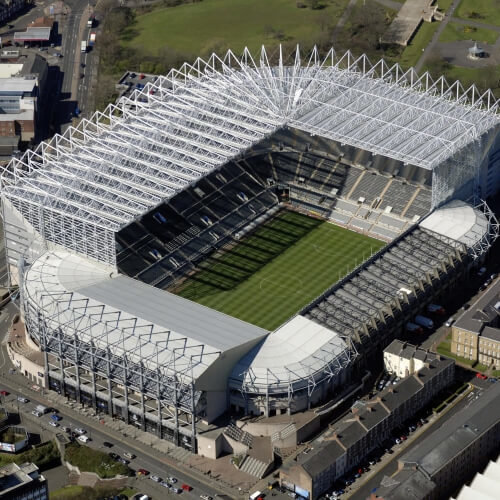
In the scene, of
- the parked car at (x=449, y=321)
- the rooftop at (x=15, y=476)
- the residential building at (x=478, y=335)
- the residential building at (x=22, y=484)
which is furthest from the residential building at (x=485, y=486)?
the rooftop at (x=15, y=476)

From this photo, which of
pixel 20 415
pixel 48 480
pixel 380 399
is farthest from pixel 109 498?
pixel 380 399

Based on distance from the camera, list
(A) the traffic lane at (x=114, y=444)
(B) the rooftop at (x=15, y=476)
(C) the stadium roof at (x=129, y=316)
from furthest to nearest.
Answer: (C) the stadium roof at (x=129, y=316) → (A) the traffic lane at (x=114, y=444) → (B) the rooftop at (x=15, y=476)

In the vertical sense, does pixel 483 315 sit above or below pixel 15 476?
above

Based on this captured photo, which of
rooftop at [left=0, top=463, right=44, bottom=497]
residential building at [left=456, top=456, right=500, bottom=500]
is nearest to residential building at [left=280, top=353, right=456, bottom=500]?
residential building at [left=456, top=456, right=500, bottom=500]

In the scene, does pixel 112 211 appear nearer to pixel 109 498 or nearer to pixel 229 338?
pixel 229 338

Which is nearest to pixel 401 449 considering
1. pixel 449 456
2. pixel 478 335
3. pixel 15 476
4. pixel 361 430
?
pixel 361 430

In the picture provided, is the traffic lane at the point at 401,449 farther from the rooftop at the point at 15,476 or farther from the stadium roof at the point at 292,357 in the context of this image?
the rooftop at the point at 15,476

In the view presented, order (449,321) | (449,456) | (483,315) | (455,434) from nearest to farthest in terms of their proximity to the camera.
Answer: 1. (449,456)
2. (455,434)
3. (483,315)
4. (449,321)

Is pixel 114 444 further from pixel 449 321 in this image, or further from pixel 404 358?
pixel 449 321

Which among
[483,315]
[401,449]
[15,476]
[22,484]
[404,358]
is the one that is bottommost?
[401,449]
